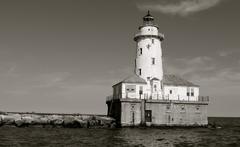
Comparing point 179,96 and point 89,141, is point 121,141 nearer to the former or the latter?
point 89,141

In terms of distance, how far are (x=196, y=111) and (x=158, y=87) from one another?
6476 millimetres

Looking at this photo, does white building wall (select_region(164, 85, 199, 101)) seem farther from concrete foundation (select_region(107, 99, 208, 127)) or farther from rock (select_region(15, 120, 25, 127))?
rock (select_region(15, 120, 25, 127))

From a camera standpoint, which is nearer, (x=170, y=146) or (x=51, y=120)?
(x=170, y=146)

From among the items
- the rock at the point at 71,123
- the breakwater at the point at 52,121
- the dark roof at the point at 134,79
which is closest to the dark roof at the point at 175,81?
the dark roof at the point at 134,79

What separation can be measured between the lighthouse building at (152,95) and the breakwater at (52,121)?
7.83ft

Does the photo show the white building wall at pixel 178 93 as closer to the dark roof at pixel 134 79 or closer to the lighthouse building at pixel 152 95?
the lighthouse building at pixel 152 95

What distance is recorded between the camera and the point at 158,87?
49.8 m

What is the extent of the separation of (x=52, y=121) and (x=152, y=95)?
14855 millimetres

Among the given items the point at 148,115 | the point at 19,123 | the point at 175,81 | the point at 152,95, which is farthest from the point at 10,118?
the point at 175,81

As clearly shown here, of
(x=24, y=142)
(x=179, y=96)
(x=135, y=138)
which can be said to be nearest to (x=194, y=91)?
(x=179, y=96)

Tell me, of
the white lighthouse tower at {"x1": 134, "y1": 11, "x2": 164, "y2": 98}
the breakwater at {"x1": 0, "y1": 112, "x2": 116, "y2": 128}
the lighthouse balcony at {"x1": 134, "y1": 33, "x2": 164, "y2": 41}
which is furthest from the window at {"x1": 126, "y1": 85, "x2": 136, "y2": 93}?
the lighthouse balcony at {"x1": 134, "y1": 33, "x2": 164, "y2": 41}

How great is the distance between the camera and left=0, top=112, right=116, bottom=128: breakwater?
157ft

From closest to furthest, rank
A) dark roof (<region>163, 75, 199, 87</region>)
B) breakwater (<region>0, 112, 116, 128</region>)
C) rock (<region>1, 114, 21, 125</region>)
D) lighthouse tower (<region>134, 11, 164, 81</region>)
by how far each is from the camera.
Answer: rock (<region>1, 114, 21, 125</region>)
breakwater (<region>0, 112, 116, 128</region>)
dark roof (<region>163, 75, 199, 87</region>)
lighthouse tower (<region>134, 11, 164, 81</region>)

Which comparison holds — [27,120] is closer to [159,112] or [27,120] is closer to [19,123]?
[19,123]
